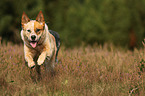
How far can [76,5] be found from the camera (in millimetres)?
37656

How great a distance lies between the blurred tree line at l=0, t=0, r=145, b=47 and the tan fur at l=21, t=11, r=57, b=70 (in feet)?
55.7

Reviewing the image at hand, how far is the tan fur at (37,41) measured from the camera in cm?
496

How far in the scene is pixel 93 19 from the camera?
27.3 m

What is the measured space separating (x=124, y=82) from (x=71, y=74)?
1.26m

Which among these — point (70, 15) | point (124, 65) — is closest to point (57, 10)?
point (70, 15)

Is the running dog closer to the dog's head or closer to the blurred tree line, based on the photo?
the dog's head

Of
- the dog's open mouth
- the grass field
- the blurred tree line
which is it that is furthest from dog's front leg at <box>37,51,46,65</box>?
the blurred tree line

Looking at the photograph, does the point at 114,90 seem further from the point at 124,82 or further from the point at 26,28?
the point at 26,28

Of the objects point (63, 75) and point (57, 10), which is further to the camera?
point (57, 10)

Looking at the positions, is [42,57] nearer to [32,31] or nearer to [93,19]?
[32,31]

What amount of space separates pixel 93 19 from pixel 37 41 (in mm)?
22689

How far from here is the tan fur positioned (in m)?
4.96

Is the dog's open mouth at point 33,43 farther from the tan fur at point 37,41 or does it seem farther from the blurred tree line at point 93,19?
the blurred tree line at point 93,19

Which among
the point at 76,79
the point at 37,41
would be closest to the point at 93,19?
the point at 76,79
